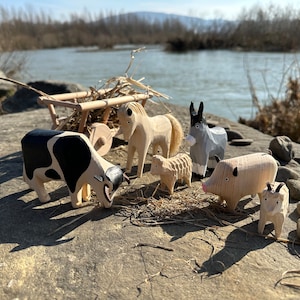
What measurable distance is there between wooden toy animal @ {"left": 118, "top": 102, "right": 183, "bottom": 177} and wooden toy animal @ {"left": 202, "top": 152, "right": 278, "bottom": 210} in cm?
75

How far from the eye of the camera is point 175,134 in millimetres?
3312

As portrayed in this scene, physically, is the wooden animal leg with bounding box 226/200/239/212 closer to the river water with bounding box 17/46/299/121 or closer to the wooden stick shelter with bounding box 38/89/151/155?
the wooden stick shelter with bounding box 38/89/151/155

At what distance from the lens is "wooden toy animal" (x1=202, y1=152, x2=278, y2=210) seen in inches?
92.2

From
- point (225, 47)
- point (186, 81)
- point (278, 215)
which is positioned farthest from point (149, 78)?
point (225, 47)

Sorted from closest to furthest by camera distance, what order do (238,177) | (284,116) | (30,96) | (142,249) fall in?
(142,249) < (238,177) < (284,116) < (30,96)

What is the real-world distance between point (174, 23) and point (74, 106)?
42.5m

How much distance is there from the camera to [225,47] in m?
24.1

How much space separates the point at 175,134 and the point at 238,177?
1.07 metres

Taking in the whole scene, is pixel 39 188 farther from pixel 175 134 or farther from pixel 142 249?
pixel 175 134

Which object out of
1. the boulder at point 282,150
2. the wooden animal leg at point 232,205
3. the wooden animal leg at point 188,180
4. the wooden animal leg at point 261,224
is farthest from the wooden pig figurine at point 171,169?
the boulder at point 282,150

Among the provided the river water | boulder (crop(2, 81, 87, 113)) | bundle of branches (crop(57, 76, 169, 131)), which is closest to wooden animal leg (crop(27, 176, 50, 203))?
bundle of branches (crop(57, 76, 169, 131))

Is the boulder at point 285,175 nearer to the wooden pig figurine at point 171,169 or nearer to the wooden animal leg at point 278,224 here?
the wooden pig figurine at point 171,169

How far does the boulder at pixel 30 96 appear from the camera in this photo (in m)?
6.54

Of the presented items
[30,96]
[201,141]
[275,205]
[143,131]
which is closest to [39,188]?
[143,131]
